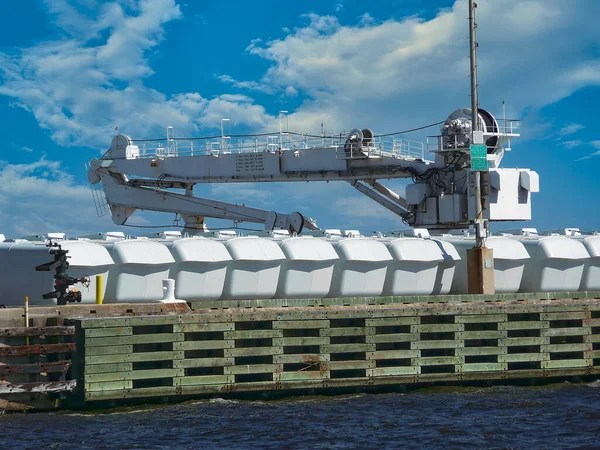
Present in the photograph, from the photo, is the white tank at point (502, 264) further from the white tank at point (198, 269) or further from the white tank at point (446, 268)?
the white tank at point (198, 269)

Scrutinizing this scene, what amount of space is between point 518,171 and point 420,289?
6.28m

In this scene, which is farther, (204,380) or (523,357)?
(523,357)

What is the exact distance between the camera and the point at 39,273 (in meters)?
28.8

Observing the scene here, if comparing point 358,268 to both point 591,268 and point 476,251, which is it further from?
point 591,268

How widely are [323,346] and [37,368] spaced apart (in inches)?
277

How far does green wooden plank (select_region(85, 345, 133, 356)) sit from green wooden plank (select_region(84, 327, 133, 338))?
0.29 m

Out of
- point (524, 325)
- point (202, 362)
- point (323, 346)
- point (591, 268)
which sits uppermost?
point (591, 268)

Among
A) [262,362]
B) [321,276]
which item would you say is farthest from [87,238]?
[262,362]

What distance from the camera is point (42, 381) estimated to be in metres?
22.7

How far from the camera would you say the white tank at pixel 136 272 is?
94.5 ft

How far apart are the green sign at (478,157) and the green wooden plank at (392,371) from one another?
26.9 ft

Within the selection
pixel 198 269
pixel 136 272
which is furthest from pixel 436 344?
pixel 136 272

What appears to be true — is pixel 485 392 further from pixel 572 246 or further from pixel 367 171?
pixel 367 171

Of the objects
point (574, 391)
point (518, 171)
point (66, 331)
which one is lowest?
point (574, 391)
